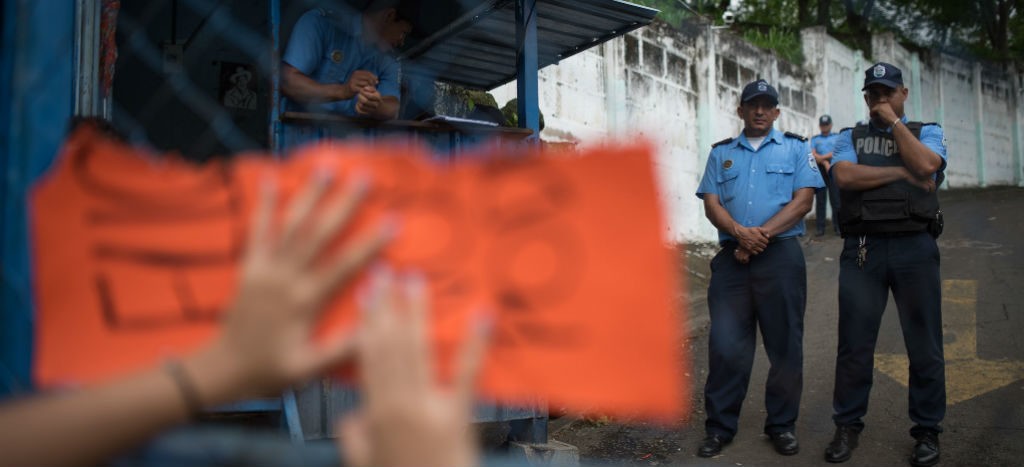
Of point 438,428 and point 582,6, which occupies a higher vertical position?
point 582,6

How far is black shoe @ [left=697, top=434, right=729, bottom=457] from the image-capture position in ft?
12.4

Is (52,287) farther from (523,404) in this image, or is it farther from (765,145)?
(765,145)

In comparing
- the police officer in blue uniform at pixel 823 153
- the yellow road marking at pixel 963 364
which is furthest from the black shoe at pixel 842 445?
the police officer in blue uniform at pixel 823 153

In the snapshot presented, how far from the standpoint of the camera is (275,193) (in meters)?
1.02

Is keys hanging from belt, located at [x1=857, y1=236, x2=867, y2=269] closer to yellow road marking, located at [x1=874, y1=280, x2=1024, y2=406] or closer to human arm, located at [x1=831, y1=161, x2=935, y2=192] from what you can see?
human arm, located at [x1=831, y1=161, x2=935, y2=192]

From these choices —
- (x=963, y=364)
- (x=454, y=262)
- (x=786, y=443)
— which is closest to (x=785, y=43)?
(x=963, y=364)

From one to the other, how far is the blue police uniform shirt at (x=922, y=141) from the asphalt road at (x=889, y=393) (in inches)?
49.5

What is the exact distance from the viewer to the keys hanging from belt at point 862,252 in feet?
12.1

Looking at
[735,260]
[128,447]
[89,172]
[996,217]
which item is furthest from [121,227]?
[996,217]

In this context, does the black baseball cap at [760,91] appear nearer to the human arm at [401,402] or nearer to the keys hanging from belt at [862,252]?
the keys hanging from belt at [862,252]

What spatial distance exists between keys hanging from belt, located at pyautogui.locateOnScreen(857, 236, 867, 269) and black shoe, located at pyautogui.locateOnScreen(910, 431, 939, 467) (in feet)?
2.43

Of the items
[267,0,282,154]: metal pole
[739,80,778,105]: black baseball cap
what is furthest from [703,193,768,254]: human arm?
[267,0,282,154]: metal pole

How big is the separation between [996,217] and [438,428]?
1190cm

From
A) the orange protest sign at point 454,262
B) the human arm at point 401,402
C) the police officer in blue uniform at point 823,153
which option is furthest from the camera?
the police officer in blue uniform at point 823,153
